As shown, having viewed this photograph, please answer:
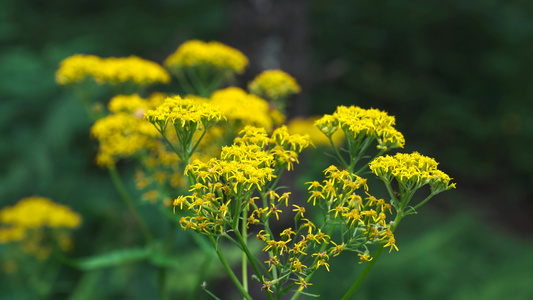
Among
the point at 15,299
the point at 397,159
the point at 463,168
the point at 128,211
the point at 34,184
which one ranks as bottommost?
the point at 15,299

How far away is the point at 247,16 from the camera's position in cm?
467

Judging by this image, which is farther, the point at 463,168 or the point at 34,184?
the point at 463,168

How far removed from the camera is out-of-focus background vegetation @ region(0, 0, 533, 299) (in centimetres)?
582

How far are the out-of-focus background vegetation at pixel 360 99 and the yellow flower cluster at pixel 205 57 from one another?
1.42m

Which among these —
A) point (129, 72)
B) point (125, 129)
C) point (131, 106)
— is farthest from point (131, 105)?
point (129, 72)

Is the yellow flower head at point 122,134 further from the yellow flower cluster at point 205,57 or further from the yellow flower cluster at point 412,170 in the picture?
the yellow flower cluster at point 412,170

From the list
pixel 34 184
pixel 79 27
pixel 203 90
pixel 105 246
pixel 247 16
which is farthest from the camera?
pixel 79 27

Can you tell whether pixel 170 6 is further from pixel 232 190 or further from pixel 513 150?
pixel 513 150

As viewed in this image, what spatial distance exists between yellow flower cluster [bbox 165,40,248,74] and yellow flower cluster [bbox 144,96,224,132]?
1.25 meters

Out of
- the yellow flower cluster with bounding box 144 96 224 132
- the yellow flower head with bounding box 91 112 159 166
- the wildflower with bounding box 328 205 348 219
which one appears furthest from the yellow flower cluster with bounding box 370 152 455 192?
the yellow flower head with bounding box 91 112 159 166

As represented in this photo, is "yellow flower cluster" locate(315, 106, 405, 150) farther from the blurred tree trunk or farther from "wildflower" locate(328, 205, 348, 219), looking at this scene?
the blurred tree trunk

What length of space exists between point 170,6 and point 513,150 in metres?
9.40

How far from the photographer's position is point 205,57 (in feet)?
9.79

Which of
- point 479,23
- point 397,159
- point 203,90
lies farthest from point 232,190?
point 479,23
